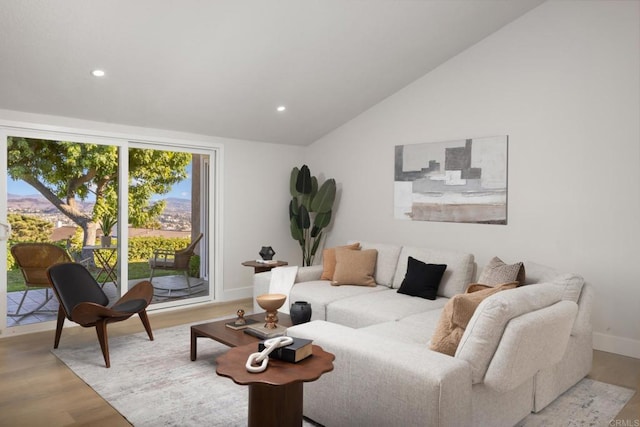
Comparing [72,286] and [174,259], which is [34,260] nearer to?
[72,286]

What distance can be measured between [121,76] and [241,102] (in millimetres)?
1313

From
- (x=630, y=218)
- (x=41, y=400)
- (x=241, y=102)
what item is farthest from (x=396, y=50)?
(x=41, y=400)

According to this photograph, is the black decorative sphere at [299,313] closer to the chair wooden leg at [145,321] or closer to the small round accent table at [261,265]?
the chair wooden leg at [145,321]

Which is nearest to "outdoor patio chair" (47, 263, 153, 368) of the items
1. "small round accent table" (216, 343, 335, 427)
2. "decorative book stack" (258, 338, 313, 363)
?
"small round accent table" (216, 343, 335, 427)

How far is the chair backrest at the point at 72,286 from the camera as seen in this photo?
12.5 ft

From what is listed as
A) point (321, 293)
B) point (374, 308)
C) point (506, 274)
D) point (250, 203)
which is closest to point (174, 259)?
point (250, 203)

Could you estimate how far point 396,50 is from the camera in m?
4.64

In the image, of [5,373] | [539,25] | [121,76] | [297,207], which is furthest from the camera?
[297,207]

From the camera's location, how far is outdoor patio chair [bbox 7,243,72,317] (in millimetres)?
4387

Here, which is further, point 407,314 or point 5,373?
point 407,314

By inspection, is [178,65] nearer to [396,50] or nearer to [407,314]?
[396,50]

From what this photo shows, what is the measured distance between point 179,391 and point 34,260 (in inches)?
92.6

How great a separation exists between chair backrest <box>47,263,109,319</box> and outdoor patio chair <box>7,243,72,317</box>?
0.57m

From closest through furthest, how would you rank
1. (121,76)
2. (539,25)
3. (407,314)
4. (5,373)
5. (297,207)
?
1. (5,373)
2. (407,314)
3. (121,76)
4. (539,25)
5. (297,207)
